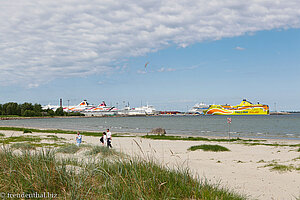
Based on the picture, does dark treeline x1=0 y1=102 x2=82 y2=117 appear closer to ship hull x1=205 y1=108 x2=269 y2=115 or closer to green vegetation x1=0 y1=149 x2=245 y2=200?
ship hull x1=205 y1=108 x2=269 y2=115

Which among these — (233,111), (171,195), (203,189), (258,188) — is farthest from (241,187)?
(233,111)

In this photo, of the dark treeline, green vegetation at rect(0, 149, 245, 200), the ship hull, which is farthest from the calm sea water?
the ship hull

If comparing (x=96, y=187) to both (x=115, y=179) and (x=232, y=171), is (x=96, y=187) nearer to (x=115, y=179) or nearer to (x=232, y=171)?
(x=115, y=179)

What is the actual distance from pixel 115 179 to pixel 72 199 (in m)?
0.96

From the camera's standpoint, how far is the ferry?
180m

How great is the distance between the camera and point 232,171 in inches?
476

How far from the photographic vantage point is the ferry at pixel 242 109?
592 feet

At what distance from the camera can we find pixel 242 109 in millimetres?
180375

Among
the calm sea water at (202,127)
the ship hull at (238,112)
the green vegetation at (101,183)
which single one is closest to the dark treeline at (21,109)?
the calm sea water at (202,127)

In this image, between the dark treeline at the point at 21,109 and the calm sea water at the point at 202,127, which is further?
the dark treeline at the point at 21,109

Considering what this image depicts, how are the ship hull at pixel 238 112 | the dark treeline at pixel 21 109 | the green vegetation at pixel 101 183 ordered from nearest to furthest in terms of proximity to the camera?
the green vegetation at pixel 101 183, the dark treeline at pixel 21 109, the ship hull at pixel 238 112

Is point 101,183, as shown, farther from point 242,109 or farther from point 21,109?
point 242,109

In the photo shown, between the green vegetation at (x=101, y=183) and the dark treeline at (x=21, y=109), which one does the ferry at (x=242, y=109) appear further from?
the green vegetation at (x=101, y=183)

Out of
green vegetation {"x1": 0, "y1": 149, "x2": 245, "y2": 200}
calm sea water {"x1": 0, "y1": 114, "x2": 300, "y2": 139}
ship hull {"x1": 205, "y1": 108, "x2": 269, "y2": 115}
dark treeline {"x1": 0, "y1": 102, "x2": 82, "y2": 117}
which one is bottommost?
calm sea water {"x1": 0, "y1": 114, "x2": 300, "y2": 139}
